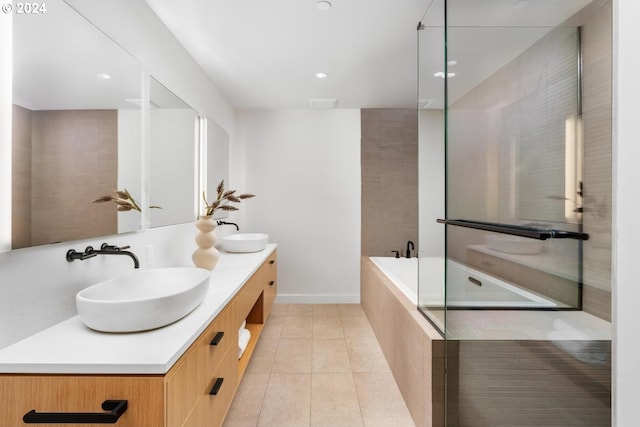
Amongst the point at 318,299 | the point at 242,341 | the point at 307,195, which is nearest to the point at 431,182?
the point at 242,341

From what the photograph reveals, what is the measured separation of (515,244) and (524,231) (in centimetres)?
9

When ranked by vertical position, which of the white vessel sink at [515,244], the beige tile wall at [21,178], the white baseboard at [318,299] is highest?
the beige tile wall at [21,178]

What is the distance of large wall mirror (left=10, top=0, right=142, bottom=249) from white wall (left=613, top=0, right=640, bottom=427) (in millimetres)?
1536

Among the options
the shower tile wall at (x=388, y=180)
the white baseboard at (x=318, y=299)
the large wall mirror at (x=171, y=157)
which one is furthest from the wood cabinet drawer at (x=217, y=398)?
the shower tile wall at (x=388, y=180)

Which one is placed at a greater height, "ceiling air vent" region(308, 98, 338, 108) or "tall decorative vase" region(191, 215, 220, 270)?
"ceiling air vent" region(308, 98, 338, 108)

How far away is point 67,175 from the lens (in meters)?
1.29

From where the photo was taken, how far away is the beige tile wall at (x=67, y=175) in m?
1.11

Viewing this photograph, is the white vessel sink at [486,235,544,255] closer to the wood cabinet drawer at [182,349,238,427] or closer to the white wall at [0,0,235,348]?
the wood cabinet drawer at [182,349,238,427]

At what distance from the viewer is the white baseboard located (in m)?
4.02

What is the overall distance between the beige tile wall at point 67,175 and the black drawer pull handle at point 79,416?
1.75 ft

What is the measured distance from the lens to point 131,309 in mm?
1068

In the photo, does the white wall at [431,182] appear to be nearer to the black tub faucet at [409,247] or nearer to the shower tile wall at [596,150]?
the shower tile wall at [596,150]

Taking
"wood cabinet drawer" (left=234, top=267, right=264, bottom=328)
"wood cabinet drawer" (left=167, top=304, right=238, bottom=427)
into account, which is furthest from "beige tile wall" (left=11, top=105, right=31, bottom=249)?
"wood cabinet drawer" (left=234, top=267, right=264, bottom=328)

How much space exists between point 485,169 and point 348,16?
133cm
